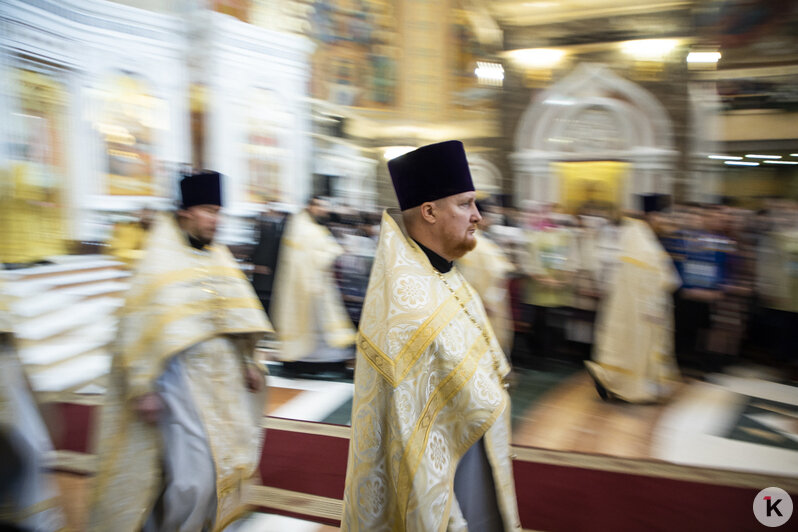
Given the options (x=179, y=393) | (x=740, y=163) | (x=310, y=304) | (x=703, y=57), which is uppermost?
(x=703, y=57)

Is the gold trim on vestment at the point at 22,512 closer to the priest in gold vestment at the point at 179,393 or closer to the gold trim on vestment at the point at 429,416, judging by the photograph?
the priest in gold vestment at the point at 179,393

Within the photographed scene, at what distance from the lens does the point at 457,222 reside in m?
1.71

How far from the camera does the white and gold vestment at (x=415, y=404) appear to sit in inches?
58.2

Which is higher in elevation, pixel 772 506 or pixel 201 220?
pixel 201 220

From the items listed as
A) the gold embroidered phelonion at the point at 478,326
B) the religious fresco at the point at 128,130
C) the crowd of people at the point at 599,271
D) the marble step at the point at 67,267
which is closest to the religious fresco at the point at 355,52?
the crowd of people at the point at 599,271

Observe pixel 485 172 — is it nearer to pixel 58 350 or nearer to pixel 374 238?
pixel 374 238

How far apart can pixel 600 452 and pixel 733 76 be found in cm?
390

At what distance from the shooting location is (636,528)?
2791 millimetres

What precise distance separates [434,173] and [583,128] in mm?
5870

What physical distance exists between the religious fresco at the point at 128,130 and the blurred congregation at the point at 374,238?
0.03m

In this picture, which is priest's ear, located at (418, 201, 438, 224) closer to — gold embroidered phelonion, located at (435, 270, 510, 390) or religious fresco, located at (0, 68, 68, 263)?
gold embroidered phelonion, located at (435, 270, 510, 390)

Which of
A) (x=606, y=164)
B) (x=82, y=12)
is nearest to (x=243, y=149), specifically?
(x=82, y=12)

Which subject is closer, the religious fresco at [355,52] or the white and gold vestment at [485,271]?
the white and gold vestment at [485,271]

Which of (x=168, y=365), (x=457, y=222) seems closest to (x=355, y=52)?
(x=168, y=365)
